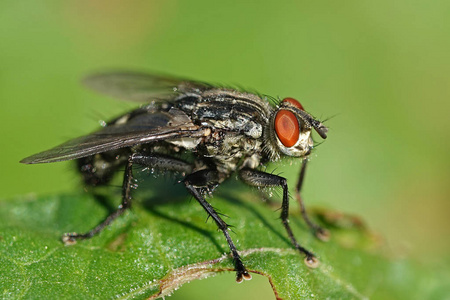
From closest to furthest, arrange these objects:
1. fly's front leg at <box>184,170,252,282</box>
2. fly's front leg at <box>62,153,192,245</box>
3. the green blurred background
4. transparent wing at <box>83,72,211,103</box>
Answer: fly's front leg at <box>184,170,252,282</box>, fly's front leg at <box>62,153,192,245</box>, transparent wing at <box>83,72,211,103</box>, the green blurred background

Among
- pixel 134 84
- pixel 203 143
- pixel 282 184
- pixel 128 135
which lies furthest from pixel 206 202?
pixel 134 84

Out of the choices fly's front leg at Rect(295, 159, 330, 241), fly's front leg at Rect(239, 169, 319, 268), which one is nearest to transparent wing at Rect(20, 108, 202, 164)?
fly's front leg at Rect(239, 169, 319, 268)

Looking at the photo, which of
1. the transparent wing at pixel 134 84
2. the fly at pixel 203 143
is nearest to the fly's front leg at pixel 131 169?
the fly at pixel 203 143

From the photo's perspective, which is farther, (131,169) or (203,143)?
(203,143)

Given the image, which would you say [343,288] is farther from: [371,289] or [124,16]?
[124,16]

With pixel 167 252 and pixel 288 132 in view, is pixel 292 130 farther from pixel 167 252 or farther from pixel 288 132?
pixel 167 252

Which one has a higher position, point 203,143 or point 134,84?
point 203,143

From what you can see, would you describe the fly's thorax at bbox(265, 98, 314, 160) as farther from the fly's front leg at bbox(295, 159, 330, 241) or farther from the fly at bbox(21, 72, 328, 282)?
the fly's front leg at bbox(295, 159, 330, 241)
